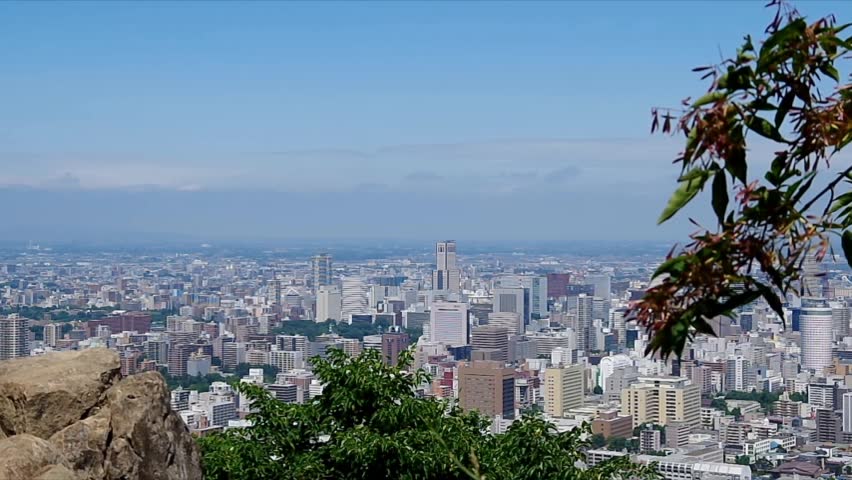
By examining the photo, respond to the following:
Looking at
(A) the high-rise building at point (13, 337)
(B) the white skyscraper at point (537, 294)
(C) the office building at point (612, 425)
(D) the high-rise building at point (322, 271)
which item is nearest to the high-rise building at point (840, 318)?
(B) the white skyscraper at point (537, 294)

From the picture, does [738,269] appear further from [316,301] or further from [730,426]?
[316,301]

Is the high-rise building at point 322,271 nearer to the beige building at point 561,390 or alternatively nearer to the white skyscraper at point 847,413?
the beige building at point 561,390

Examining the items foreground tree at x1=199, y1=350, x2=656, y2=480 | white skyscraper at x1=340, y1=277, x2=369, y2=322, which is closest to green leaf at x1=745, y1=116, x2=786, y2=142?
foreground tree at x1=199, y1=350, x2=656, y2=480

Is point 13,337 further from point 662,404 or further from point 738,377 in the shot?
point 738,377

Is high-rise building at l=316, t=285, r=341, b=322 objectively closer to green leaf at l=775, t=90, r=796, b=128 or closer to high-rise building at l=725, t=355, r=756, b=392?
high-rise building at l=725, t=355, r=756, b=392

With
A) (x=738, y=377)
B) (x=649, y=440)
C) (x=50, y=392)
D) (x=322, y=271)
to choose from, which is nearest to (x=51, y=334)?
(x=649, y=440)

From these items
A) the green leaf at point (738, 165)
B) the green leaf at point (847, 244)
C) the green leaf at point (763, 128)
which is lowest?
the green leaf at point (847, 244)

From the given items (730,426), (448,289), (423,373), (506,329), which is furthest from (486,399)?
(448,289)
